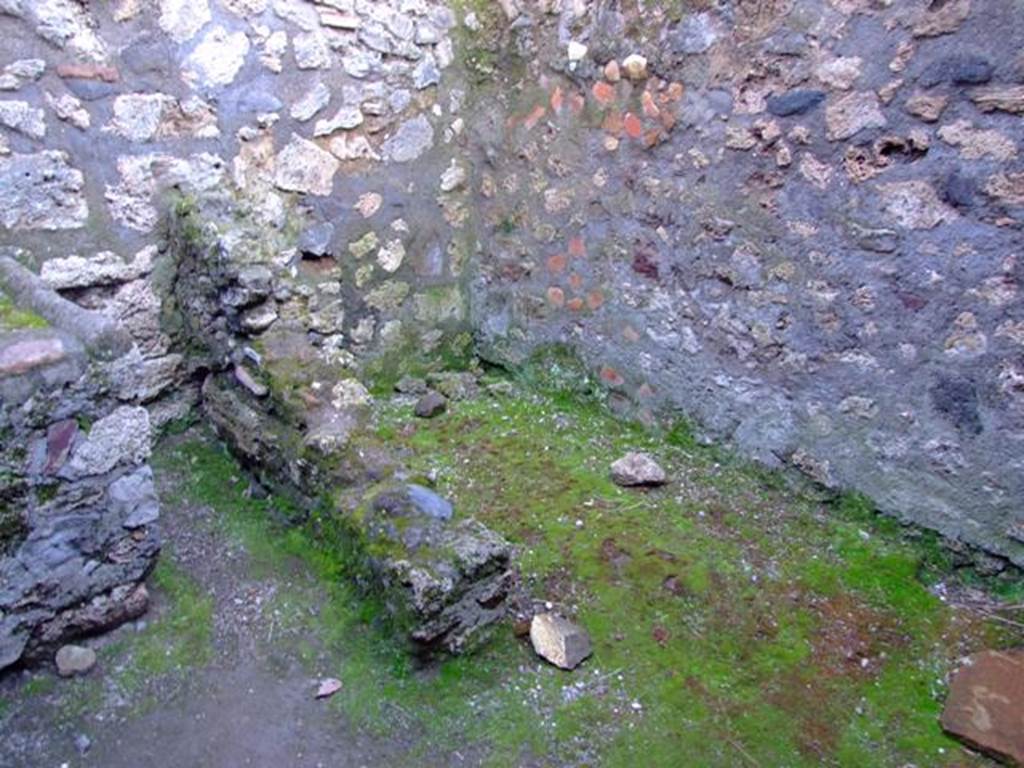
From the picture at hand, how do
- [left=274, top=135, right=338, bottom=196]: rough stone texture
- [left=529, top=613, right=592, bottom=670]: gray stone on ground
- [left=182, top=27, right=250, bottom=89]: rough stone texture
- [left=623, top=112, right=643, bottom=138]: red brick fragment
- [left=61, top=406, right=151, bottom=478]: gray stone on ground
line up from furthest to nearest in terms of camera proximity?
[left=274, top=135, right=338, bottom=196]: rough stone texture, [left=623, top=112, right=643, bottom=138]: red brick fragment, [left=182, top=27, right=250, bottom=89]: rough stone texture, [left=529, top=613, right=592, bottom=670]: gray stone on ground, [left=61, top=406, right=151, bottom=478]: gray stone on ground

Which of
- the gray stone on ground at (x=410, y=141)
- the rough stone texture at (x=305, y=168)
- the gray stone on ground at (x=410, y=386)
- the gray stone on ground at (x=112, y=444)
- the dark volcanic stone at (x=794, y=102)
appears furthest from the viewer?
the gray stone on ground at (x=410, y=386)

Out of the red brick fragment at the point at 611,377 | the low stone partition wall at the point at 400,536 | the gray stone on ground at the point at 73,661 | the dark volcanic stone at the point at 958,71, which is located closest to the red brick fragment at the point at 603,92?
the red brick fragment at the point at 611,377

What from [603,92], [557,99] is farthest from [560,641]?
[557,99]

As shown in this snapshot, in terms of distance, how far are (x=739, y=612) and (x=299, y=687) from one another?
1380 mm

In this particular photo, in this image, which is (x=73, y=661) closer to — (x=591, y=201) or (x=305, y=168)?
(x=305, y=168)

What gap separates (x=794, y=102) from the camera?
2959 millimetres

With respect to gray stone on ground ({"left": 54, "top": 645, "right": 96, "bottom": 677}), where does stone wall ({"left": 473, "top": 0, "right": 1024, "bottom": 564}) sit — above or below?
above

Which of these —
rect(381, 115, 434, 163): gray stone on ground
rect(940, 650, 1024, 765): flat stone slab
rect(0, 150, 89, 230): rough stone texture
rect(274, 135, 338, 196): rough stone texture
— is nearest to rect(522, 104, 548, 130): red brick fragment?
rect(381, 115, 434, 163): gray stone on ground

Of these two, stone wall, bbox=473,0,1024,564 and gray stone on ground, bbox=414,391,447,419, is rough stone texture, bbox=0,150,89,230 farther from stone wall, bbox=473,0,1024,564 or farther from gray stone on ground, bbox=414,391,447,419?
stone wall, bbox=473,0,1024,564

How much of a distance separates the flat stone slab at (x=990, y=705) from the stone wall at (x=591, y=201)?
1.60ft

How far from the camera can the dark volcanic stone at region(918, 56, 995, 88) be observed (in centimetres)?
252

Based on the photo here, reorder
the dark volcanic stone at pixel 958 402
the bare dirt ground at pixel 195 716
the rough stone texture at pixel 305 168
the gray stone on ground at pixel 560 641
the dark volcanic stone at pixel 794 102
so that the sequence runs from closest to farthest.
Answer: the bare dirt ground at pixel 195 716
the gray stone on ground at pixel 560 641
the dark volcanic stone at pixel 958 402
the dark volcanic stone at pixel 794 102
the rough stone texture at pixel 305 168

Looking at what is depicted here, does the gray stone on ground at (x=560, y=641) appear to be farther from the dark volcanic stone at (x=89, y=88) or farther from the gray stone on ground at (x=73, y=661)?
the dark volcanic stone at (x=89, y=88)

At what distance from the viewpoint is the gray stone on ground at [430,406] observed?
12.7 feet
